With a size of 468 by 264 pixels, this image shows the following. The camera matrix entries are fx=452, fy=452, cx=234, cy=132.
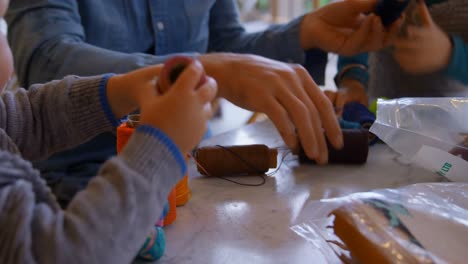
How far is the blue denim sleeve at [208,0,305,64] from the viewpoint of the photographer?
871 millimetres

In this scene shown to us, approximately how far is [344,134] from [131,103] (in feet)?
1.08

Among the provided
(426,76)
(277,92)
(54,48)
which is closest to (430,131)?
(277,92)

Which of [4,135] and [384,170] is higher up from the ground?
[4,135]

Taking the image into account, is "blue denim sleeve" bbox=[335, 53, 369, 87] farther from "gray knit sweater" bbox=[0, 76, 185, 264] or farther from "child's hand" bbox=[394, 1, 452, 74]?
"gray knit sweater" bbox=[0, 76, 185, 264]

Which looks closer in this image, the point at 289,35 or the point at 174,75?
the point at 174,75

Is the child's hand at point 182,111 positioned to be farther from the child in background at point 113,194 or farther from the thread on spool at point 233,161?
the thread on spool at point 233,161

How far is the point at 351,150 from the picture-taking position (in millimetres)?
667

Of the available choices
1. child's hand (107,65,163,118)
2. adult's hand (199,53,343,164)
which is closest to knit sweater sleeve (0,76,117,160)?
child's hand (107,65,163,118)

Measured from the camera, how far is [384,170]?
0.66m

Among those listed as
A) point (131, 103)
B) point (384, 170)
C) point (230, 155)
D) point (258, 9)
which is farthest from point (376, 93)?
point (258, 9)

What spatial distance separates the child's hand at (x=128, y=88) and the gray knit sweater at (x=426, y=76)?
24.9 inches

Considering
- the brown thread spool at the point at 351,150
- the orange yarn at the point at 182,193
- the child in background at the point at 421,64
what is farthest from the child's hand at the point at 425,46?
the orange yarn at the point at 182,193

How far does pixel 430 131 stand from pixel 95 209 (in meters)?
0.47

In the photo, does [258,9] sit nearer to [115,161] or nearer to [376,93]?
[376,93]
